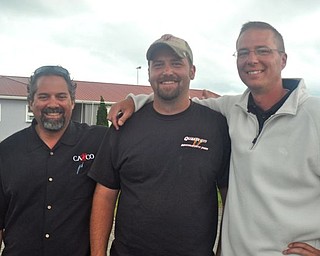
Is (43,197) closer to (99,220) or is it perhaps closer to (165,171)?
(99,220)

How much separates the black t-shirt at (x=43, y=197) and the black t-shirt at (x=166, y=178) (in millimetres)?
204

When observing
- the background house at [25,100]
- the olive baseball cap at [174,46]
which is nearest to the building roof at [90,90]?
the background house at [25,100]

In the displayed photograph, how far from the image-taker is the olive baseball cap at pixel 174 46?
10.3ft

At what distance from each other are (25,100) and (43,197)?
78.0 ft

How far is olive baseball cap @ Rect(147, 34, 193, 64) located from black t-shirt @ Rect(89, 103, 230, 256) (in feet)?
1.50

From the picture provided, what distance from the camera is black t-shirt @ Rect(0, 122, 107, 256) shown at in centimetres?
295

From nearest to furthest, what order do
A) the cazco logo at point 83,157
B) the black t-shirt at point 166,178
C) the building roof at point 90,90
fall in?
the black t-shirt at point 166,178 → the cazco logo at point 83,157 → the building roof at point 90,90

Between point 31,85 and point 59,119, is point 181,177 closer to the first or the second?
point 59,119

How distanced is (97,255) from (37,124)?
3.76ft

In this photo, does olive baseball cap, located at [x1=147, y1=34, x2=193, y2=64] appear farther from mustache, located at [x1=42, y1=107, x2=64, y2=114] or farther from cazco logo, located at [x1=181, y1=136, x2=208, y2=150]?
mustache, located at [x1=42, y1=107, x2=64, y2=114]

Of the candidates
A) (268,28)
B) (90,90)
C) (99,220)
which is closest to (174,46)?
(268,28)

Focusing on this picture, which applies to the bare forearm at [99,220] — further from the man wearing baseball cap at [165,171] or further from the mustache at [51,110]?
the mustache at [51,110]

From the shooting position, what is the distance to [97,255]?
311cm

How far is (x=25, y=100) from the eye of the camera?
25344mm
